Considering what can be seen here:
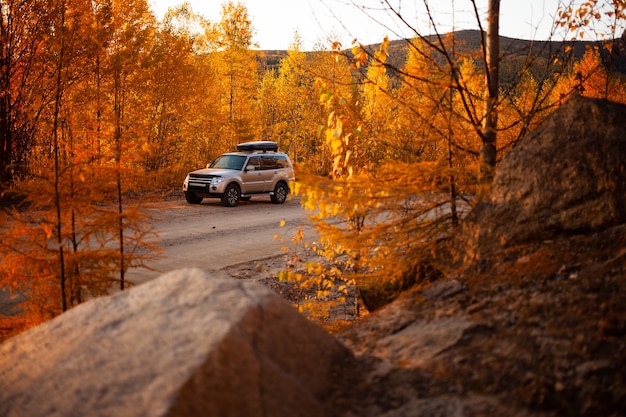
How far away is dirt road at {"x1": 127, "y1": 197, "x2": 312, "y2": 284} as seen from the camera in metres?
10.3

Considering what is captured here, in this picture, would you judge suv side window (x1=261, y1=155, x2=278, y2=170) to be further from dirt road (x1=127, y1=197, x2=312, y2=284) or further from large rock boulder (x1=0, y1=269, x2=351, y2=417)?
large rock boulder (x1=0, y1=269, x2=351, y2=417)

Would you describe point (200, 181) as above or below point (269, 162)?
below

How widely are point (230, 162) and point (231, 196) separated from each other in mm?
1696

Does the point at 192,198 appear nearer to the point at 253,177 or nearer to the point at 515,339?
the point at 253,177

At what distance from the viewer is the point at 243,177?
65.0 feet

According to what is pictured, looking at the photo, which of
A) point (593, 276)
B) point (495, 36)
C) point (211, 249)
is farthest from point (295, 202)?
point (593, 276)

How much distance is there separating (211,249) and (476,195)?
7419mm

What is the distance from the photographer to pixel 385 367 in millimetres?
3154

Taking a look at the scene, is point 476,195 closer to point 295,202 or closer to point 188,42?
point 295,202

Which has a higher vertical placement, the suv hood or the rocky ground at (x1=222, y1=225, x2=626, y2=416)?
the suv hood

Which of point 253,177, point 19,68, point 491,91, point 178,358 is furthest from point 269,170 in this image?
point 178,358

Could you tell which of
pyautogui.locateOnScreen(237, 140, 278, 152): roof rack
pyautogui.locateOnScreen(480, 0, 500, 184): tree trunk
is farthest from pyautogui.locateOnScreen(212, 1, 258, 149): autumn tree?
pyautogui.locateOnScreen(480, 0, 500, 184): tree trunk

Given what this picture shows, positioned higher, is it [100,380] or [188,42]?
[188,42]

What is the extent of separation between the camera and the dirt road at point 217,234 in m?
10.3
